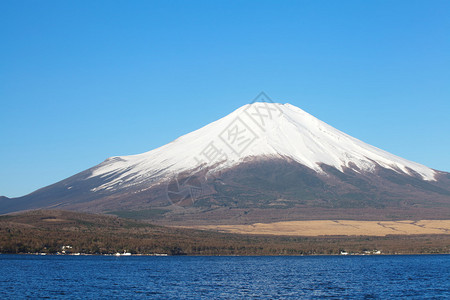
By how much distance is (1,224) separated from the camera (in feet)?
377

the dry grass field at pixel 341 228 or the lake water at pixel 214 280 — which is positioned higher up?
the lake water at pixel 214 280

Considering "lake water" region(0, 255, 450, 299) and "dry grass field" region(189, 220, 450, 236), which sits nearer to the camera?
"lake water" region(0, 255, 450, 299)

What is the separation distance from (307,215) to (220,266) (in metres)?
112

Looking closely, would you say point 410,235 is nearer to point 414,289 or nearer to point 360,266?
point 360,266

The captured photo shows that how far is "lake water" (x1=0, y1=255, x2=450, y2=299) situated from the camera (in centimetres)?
5247

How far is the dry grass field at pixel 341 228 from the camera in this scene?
156 meters

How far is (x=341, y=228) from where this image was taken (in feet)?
545

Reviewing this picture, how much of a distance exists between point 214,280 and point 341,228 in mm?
107481

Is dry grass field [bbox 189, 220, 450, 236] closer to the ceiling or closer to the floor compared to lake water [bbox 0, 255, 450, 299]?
closer to the floor

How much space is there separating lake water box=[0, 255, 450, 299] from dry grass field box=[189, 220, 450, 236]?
6654 cm

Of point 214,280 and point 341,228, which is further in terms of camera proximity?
point 341,228

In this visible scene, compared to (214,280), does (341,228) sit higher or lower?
lower

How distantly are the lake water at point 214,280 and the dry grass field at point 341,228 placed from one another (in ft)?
218

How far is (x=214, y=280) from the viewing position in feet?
211
